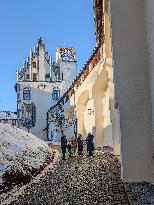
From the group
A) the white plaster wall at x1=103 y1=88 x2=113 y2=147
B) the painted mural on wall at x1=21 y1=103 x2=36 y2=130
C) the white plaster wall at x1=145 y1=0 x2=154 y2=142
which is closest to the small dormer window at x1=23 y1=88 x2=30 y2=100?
the painted mural on wall at x1=21 y1=103 x2=36 y2=130

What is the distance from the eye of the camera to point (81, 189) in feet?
29.3

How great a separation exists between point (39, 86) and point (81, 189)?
35200 millimetres

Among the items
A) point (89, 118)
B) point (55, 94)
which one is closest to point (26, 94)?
point (55, 94)

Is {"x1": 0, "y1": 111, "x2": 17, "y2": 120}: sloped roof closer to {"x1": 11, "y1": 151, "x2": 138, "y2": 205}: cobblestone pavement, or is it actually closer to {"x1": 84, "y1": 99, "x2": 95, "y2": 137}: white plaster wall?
{"x1": 84, "y1": 99, "x2": 95, "y2": 137}: white plaster wall

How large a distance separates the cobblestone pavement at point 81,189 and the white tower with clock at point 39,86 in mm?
30114

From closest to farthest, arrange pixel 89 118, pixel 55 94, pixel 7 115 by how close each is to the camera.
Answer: pixel 89 118 → pixel 55 94 → pixel 7 115

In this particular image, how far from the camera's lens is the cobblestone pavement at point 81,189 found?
7.57 m

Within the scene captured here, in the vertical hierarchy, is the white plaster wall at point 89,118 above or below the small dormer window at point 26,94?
below

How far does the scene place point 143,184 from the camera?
25.3 feet

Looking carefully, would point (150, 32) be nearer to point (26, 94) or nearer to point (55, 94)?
point (26, 94)

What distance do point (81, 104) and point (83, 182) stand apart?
17122 millimetres

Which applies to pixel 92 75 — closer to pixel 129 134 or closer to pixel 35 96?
pixel 129 134

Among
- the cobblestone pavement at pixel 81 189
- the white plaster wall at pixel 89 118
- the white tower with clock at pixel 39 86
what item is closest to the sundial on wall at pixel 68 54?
the white tower with clock at pixel 39 86

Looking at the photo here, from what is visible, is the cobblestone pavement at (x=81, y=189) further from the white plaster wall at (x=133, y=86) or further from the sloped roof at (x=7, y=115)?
the sloped roof at (x=7, y=115)
